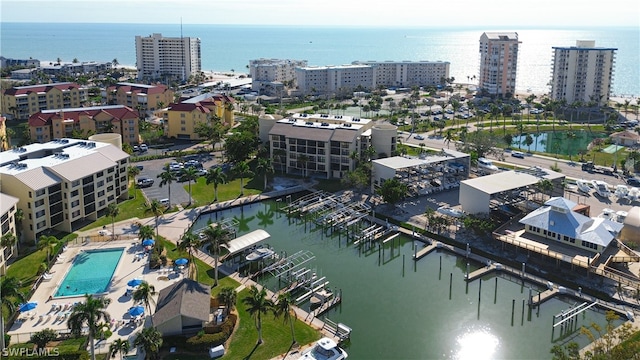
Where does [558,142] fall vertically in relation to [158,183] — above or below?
above

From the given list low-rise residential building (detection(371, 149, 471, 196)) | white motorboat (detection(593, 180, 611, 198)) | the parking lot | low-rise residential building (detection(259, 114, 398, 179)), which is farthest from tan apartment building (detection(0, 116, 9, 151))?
white motorboat (detection(593, 180, 611, 198))

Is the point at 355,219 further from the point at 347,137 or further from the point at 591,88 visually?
the point at 591,88

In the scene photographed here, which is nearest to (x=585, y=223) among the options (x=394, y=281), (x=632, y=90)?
(x=394, y=281)

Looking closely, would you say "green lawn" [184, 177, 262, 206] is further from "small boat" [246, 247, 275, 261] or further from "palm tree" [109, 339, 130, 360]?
"palm tree" [109, 339, 130, 360]

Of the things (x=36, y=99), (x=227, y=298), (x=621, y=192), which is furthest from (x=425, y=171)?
(x=36, y=99)

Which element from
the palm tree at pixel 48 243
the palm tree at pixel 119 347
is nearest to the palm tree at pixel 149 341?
the palm tree at pixel 119 347

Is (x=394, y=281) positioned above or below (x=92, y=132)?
below

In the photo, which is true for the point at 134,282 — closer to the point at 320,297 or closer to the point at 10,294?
the point at 10,294
